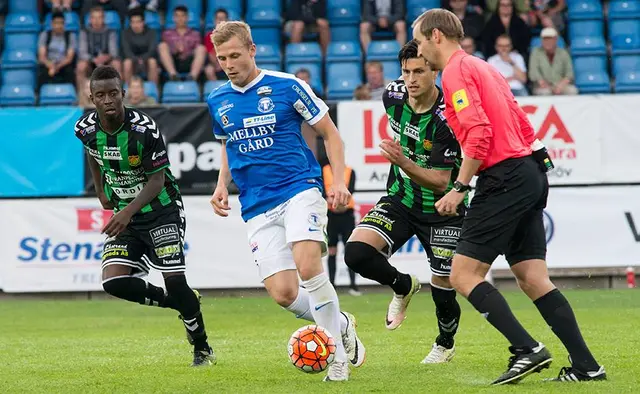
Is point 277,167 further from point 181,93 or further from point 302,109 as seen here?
point 181,93

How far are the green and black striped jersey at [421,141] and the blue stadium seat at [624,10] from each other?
40.8 ft

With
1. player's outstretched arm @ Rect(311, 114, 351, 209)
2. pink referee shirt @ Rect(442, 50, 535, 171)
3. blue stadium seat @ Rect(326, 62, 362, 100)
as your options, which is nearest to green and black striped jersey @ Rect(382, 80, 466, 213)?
player's outstretched arm @ Rect(311, 114, 351, 209)

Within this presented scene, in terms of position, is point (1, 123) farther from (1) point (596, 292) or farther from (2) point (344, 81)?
(1) point (596, 292)

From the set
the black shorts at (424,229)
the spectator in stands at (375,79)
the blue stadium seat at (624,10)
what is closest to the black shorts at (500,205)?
the black shorts at (424,229)

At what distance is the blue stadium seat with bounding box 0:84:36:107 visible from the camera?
62.0 feet

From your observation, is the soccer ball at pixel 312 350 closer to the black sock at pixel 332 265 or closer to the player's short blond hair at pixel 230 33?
the player's short blond hair at pixel 230 33

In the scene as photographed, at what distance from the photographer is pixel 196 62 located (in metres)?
19.2

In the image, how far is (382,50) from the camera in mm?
19438

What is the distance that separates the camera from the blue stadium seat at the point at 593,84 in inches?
742

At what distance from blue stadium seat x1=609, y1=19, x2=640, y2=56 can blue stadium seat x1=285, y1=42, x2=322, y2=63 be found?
489 cm

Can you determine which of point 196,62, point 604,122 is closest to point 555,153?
point 604,122

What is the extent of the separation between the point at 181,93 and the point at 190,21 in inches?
81.5

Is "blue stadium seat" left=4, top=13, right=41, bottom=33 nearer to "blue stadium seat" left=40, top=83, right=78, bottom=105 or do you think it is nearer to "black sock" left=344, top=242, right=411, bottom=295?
"blue stadium seat" left=40, top=83, right=78, bottom=105

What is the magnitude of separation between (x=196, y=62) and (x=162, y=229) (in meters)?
10.3
